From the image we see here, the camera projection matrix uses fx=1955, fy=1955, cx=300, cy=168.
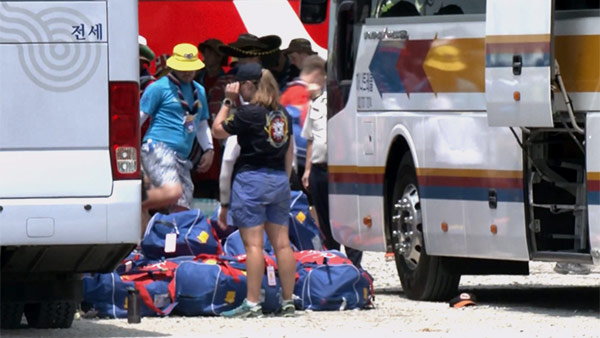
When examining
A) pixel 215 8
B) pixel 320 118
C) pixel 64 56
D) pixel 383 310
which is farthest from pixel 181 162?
pixel 215 8

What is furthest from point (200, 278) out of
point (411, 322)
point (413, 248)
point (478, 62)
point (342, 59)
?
point (342, 59)

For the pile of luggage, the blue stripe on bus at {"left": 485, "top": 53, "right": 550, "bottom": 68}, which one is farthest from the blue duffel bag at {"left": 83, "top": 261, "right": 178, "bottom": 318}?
the blue stripe on bus at {"left": 485, "top": 53, "right": 550, "bottom": 68}

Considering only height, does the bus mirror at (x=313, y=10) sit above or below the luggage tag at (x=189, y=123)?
above

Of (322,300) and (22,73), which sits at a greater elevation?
(22,73)

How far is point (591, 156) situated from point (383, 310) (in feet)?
6.34

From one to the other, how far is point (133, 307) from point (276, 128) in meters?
1.47

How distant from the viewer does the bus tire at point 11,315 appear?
11297 millimetres

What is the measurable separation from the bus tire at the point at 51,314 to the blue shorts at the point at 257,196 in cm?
137

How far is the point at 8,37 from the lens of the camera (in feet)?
33.6

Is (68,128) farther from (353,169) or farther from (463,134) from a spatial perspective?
(353,169)

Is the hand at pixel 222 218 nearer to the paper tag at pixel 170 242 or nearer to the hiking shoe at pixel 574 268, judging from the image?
the paper tag at pixel 170 242

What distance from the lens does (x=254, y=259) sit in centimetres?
1220

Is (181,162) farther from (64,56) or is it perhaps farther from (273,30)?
(273,30)

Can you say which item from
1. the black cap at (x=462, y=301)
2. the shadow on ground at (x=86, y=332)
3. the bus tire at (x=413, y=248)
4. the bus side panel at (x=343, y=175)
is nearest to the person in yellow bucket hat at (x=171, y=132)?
the bus side panel at (x=343, y=175)
